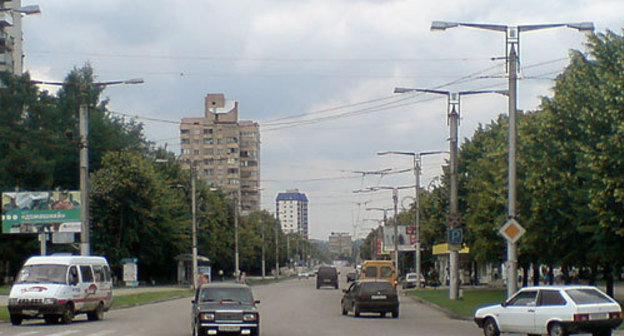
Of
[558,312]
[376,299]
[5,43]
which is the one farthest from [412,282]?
[558,312]

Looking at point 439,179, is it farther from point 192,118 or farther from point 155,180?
point 192,118

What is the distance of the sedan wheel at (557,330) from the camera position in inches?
965

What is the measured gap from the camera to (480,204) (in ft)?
174

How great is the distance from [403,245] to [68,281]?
79669 millimetres

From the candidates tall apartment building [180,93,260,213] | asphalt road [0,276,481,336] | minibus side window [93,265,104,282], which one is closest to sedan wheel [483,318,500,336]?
asphalt road [0,276,481,336]

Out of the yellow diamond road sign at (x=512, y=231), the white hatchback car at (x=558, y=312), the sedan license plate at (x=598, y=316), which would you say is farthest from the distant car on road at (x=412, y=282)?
the sedan license plate at (x=598, y=316)

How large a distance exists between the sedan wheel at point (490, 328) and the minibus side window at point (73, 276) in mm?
13861

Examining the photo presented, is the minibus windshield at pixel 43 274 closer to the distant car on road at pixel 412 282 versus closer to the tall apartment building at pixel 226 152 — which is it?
the distant car on road at pixel 412 282

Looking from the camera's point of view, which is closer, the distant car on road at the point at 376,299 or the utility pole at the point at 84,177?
the distant car on road at the point at 376,299

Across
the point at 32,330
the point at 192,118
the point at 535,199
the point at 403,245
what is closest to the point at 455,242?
the point at 535,199

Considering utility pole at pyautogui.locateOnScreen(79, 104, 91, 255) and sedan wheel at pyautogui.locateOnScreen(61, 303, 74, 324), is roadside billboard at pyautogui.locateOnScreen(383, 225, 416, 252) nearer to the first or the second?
utility pole at pyautogui.locateOnScreen(79, 104, 91, 255)

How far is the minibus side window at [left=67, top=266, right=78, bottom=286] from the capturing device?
33.2 metres

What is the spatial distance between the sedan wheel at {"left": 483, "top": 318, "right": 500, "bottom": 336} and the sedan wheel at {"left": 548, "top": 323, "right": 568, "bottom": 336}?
2.45 metres

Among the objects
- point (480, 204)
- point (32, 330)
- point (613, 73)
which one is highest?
point (613, 73)
